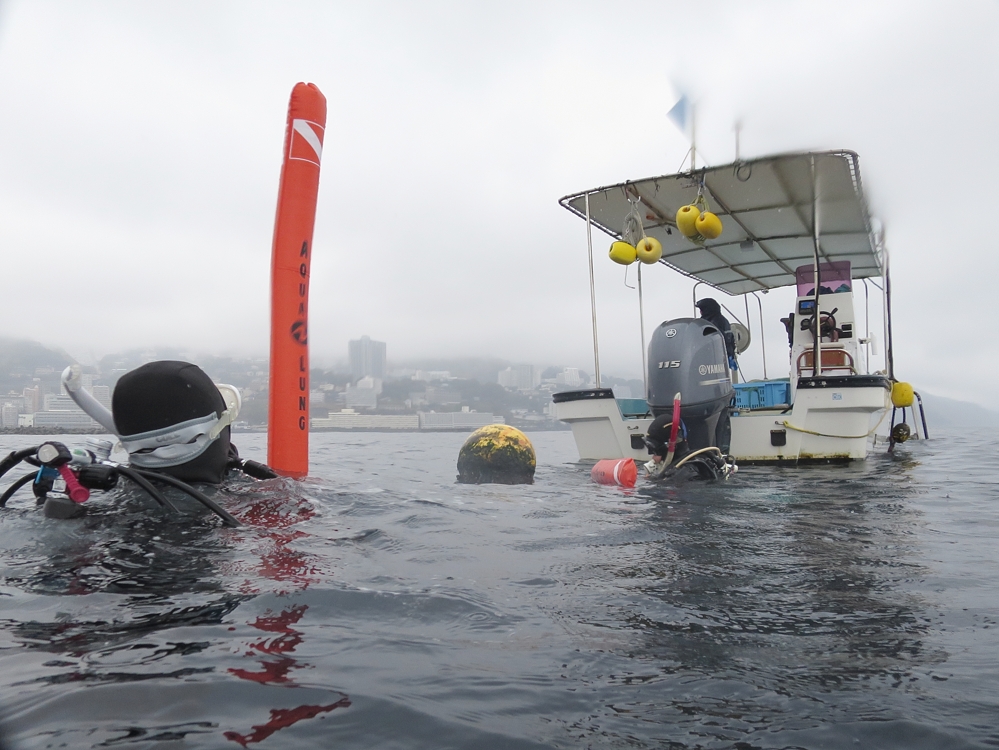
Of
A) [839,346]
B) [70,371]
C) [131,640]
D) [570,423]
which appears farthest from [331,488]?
[839,346]

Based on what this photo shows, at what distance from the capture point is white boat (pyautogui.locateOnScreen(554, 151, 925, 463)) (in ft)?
28.1

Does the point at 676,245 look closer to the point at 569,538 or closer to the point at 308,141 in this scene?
the point at 308,141

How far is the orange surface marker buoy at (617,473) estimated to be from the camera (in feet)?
21.3

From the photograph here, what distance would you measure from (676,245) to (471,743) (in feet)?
36.4

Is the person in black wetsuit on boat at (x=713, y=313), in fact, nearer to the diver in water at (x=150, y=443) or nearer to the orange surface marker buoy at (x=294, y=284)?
the orange surface marker buoy at (x=294, y=284)

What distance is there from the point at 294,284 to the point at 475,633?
376 centimetres

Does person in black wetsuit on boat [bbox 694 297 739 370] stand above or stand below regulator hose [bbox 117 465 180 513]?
above

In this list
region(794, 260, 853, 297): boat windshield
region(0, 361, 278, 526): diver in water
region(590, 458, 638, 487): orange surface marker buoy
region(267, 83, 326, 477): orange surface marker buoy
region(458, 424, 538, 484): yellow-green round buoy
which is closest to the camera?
region(0, 361, 278, 526): diver in water

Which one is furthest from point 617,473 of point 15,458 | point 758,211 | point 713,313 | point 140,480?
point 758,211

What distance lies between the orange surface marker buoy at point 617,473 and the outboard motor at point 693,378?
0.94 m

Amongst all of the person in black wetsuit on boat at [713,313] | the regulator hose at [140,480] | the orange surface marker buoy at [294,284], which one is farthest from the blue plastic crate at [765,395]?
the regulator hose at [140,480]

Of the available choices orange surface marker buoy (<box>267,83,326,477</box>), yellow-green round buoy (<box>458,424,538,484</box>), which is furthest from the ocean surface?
yellow-green round buoy (<box>458,424,538,484</box>)

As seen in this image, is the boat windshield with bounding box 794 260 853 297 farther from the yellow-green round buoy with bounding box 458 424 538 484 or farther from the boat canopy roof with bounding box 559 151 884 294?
the yellow-green round buoy with bounding box 458 424 538 484

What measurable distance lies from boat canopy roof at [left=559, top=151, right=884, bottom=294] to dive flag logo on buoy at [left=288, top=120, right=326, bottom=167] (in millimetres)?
4974
